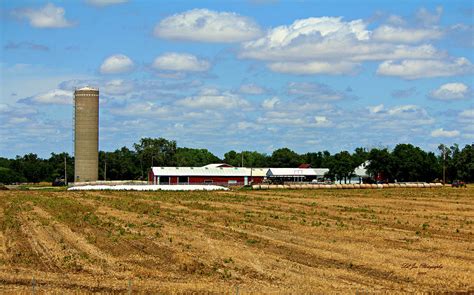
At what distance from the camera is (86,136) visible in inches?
5773

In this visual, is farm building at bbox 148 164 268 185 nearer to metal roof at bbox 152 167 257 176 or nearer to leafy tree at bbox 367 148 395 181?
metal roof at bbox 152 167 257 176

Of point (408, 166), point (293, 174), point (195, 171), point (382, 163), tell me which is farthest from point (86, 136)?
point (408, 166)

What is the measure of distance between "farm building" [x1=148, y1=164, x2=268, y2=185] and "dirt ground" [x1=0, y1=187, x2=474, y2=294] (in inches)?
3528

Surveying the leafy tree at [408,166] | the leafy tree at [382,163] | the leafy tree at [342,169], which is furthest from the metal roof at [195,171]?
the leafy tree at [408,166]

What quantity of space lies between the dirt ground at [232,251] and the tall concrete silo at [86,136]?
77.6m

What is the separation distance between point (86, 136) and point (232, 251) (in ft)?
364

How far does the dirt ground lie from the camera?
3016cm

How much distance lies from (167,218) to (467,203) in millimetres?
41262

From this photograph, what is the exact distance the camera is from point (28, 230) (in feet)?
167

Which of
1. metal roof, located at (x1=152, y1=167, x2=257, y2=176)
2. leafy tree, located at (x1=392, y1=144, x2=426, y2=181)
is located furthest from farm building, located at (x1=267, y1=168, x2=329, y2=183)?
leafy tree, located at (x1=392, y1=144, x2=426, y2=181)

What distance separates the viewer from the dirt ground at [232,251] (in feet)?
98.9

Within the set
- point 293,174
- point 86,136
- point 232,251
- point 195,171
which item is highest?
point 86,136

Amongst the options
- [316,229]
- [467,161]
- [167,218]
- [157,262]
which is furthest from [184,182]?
[157,262]

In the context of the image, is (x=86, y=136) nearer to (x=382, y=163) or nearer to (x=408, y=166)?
(x=382, y=163)
